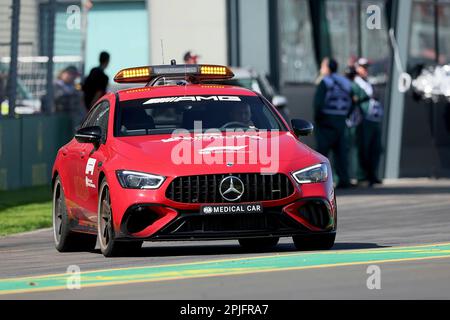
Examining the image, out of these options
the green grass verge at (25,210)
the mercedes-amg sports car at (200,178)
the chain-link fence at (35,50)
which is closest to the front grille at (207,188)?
the mercedes-amg sports car at (200,178)

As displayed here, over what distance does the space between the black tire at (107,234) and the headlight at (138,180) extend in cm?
27

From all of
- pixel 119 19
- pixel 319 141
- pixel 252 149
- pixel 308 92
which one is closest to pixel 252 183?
pixel 252 149

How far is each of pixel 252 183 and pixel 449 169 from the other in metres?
19.2

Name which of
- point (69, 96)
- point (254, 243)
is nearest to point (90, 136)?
point (254, 243)

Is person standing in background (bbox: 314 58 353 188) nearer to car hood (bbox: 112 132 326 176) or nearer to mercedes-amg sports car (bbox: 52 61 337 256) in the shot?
mercedes-amg sports car (bbox: 52 61 337 256)

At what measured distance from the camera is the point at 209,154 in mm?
13688

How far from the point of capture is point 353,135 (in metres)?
30.0

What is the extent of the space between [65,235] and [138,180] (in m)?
2.14

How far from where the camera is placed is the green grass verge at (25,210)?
19.4 metres

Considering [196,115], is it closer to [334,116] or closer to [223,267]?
[223,267]

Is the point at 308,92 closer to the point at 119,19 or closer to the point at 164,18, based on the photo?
the point at 164,18

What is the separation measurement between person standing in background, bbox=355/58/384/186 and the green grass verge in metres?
5.31

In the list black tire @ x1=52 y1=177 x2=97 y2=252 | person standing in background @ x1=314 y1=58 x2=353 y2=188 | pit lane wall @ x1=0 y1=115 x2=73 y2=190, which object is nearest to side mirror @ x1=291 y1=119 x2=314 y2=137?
black tire @ x1=52 y1=177 x2=97 y2=252

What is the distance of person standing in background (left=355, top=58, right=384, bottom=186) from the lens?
28.1 meters
